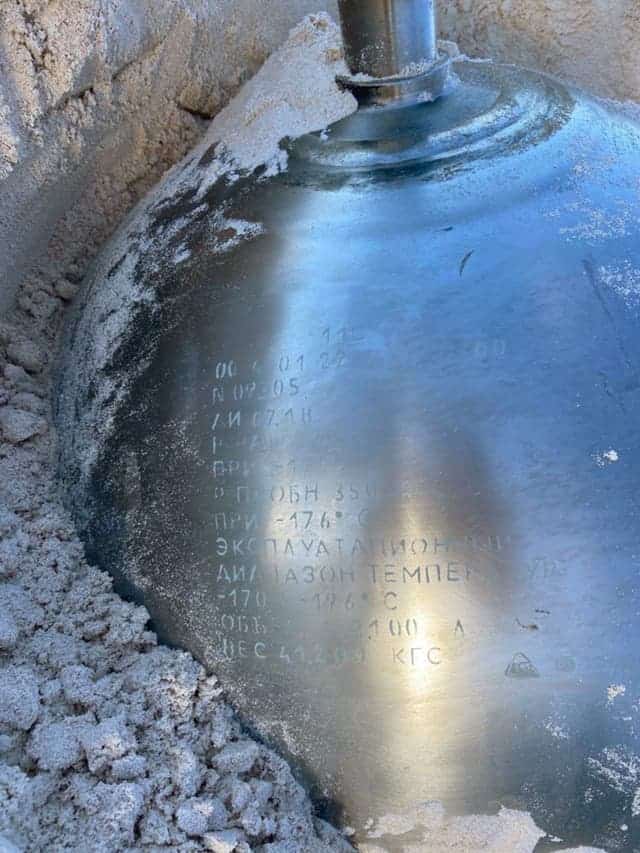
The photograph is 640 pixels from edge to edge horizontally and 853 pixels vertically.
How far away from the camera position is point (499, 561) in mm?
970

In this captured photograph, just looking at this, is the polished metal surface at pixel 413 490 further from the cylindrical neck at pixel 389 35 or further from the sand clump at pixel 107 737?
the cylindrical neck at pixel 389 35

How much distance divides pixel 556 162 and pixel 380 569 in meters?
0.57

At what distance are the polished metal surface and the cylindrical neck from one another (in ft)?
0.67

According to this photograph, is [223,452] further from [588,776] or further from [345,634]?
[588,776]

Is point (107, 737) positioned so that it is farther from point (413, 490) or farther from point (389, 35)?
point (389, 35)

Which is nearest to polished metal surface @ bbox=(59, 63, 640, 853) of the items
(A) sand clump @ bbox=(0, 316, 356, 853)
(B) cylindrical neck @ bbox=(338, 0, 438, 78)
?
(A) sand clump @ bbox=(0, 316, 356, 853)

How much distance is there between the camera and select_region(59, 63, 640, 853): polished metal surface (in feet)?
3.17

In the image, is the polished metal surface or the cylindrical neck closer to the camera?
the polished metal surface

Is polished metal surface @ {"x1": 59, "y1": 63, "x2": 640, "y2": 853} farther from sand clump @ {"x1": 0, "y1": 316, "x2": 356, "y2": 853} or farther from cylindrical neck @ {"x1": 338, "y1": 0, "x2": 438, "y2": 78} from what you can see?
cylindrical neck @ {"x1": 338, "y1": 0, "x2": 438, "y2": 78}

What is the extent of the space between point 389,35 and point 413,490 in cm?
67

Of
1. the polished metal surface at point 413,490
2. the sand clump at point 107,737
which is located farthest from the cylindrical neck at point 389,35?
the sand clump at point 107,737

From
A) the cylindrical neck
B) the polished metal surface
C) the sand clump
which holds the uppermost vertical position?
the cylindrical neck

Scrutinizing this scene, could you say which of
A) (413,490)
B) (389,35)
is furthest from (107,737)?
(389,35)

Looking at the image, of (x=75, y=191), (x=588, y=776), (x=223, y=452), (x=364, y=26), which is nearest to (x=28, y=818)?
(x=223, y=452)
